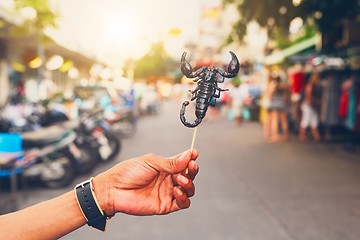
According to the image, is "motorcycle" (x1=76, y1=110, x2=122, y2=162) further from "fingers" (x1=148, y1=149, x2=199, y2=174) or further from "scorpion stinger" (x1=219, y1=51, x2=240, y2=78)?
"scorpion stinger" (x1=219, y1=51, x2=240, y2=78)

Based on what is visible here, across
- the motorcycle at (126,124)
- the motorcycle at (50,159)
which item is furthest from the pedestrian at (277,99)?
the motorcycle at (50,159)

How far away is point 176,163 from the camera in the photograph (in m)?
1.62

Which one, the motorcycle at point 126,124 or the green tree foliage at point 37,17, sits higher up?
the green tree foliage at point 37,17

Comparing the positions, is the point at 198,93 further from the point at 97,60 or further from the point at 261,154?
the point at 97,60

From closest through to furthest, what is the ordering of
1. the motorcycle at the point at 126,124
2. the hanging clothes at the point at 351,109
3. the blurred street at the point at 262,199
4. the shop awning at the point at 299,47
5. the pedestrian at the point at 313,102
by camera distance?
the blurred street at the point at 262,199 → the hanging clothes at the point at 351,109 → the shop awning at the point at 299,47 → the pedestrian at the point at 313,102 → the motorcycle at the point at 126,124

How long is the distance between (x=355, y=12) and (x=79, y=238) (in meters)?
7.33

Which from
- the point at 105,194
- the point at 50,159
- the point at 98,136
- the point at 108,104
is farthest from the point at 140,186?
the point at 108,104

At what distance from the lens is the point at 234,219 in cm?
501

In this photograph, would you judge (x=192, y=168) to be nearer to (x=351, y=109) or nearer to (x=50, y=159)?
(x=50, y=159)

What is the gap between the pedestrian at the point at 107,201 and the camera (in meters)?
1.61

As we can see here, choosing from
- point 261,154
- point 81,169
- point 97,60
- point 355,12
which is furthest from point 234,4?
point 97,60

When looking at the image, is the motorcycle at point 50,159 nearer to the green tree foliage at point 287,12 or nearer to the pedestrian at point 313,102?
the green tree foliage at point 287,12

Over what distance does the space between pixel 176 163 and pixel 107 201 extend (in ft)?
0.97

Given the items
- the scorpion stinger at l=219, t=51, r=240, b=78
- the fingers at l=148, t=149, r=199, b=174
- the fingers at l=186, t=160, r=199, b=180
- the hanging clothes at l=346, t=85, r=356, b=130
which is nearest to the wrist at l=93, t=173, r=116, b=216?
the fingers at l=148, t=149, r=199, b=174
